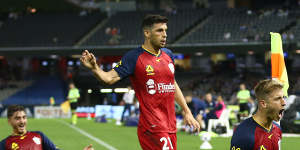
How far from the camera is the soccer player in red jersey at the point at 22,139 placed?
6453 mm

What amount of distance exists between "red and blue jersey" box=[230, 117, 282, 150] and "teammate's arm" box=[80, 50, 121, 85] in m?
1.49

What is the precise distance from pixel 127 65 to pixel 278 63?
2459 mm

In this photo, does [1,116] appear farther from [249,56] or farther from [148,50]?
[148,50]

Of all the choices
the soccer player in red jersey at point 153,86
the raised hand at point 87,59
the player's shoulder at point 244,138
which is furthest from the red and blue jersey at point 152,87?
the player's shoulder at point 244,138

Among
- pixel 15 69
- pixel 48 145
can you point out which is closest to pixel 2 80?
pixel 15 69

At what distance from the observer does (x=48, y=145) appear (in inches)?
254

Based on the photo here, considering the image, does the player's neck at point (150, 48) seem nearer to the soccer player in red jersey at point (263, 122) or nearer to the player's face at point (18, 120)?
the player's face at point (18, 120)

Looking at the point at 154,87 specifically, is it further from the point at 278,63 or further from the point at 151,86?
→ the point at 278,63

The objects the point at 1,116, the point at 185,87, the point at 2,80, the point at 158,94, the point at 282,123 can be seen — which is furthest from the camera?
the point at 2,80

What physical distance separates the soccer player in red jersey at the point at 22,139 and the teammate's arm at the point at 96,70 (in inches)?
52.6

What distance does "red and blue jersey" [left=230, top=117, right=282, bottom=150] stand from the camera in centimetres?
464

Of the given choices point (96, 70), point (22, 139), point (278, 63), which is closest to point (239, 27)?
point (278, 63)

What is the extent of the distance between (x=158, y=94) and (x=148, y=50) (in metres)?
0.53

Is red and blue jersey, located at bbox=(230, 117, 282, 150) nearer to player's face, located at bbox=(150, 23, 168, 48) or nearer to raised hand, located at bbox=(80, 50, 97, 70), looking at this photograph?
raised hand, located at bbox=(80, 50, 97, 70)
